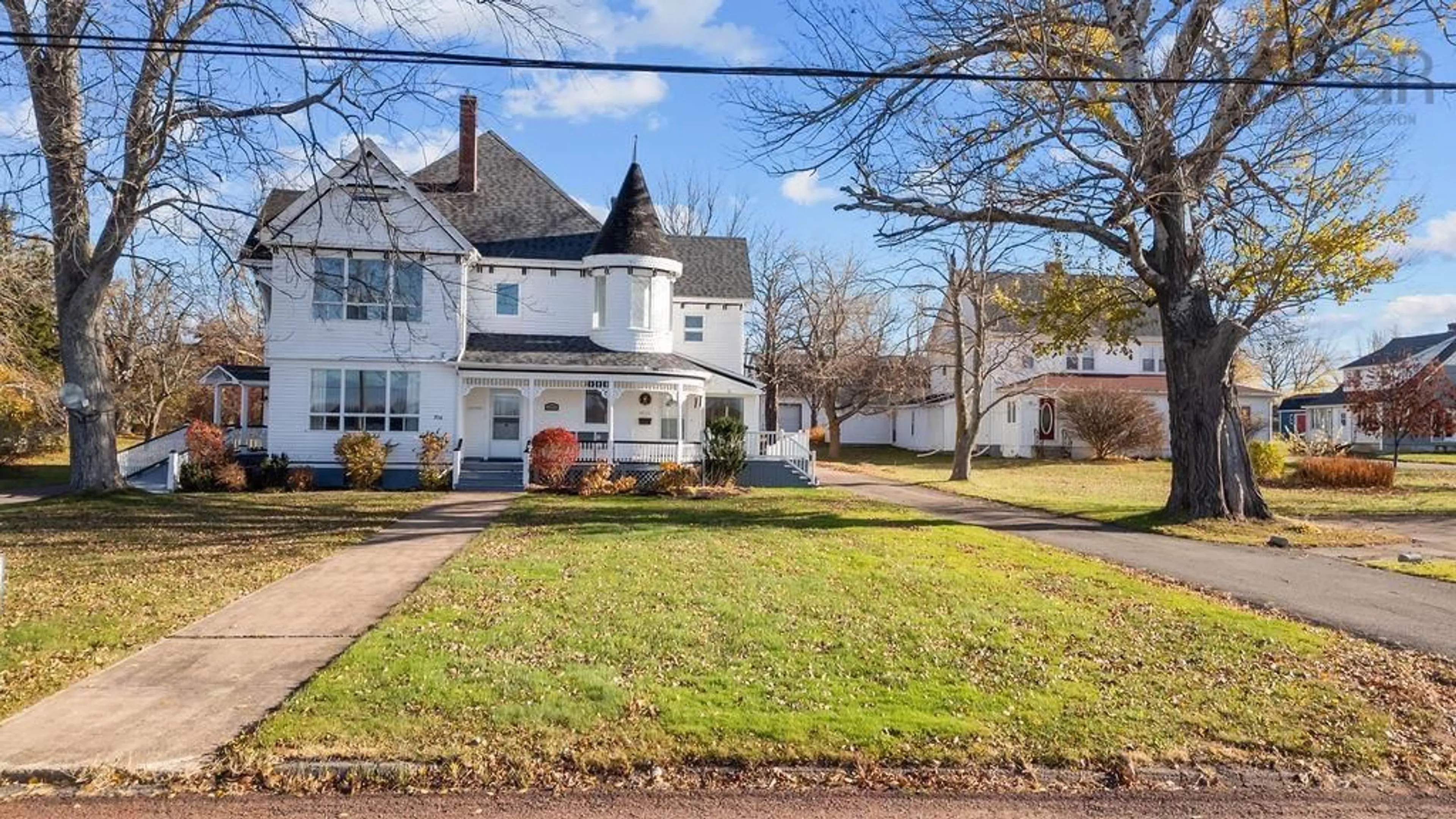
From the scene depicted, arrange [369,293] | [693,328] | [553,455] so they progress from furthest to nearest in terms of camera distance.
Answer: [693,328], [369,293], [553,455]

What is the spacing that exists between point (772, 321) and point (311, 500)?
27.3m

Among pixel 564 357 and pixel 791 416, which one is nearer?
pixel 564 357

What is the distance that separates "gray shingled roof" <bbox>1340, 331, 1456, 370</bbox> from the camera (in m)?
62.4

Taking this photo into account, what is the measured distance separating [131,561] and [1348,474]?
32.5 m

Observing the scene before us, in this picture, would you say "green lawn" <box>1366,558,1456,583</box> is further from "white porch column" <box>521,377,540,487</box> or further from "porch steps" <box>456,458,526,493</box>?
"white porch column" <box>521,377,540,487</box>

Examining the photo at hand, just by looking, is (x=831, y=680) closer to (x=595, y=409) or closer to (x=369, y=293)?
(x=369, y=293)

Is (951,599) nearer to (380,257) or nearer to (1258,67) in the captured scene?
(1258,67)

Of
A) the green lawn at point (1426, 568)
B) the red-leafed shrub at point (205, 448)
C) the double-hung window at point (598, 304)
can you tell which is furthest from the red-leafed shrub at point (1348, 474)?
the red-leafed shrub at point (205, 448)

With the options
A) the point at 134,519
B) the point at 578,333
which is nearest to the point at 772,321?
the point at 578,333

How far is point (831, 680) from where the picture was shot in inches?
263

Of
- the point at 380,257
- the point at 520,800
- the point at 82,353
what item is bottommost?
the point at 520,800

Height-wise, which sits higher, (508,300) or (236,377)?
(508,300)

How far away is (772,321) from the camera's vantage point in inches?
1758

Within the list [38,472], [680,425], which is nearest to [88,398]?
[38,472]
